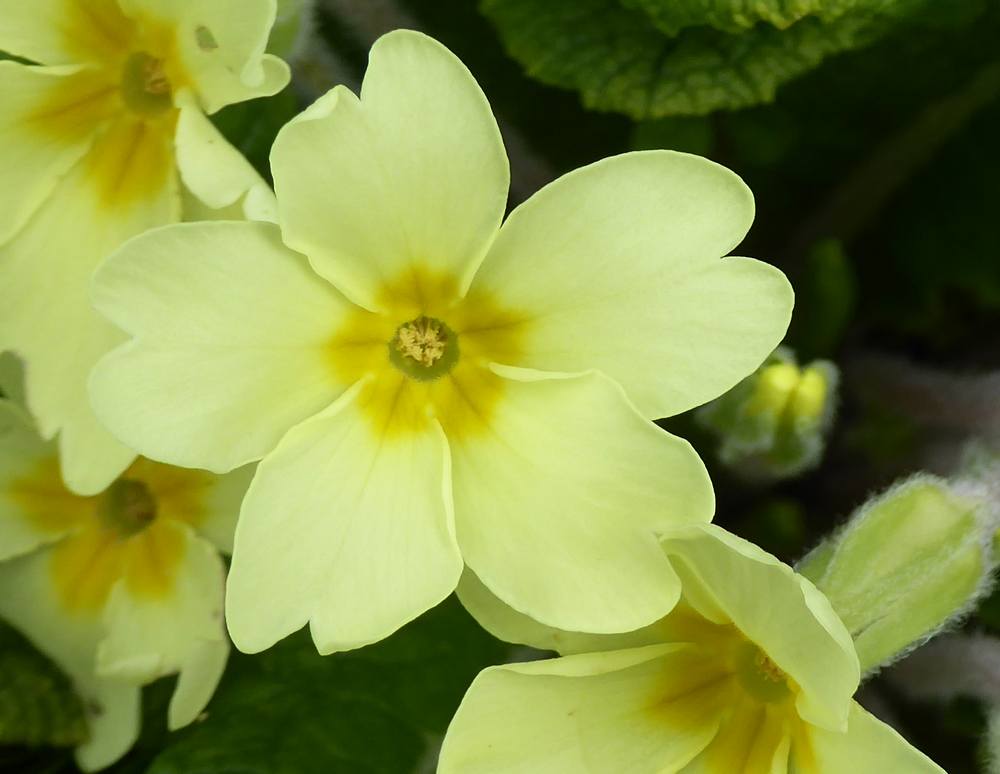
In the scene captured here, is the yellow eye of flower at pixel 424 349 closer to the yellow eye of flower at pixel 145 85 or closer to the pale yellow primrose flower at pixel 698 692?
the pale yellow primrose flower at pixel 698 692

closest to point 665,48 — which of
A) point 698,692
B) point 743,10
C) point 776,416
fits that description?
point 743,10

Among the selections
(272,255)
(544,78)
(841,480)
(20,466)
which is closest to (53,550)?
(20,466)

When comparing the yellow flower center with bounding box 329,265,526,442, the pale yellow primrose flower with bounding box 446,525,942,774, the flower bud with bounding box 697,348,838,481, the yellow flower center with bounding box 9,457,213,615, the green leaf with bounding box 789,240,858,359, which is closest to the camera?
the pale yellow primrose flower with bounding box 446,525,942,774

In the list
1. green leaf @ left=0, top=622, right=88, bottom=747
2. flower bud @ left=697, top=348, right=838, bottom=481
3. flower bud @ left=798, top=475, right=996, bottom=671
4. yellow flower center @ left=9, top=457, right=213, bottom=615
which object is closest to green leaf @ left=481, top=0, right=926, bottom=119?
flower bud @ left=697, top=348, right=838, bottom=481

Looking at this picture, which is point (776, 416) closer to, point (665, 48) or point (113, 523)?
point (665, 48)

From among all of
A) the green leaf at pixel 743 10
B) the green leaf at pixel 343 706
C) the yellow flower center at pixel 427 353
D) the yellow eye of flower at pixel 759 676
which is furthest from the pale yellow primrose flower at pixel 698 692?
the green leaf at pixel 743 10

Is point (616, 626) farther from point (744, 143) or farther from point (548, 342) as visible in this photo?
point (744, 143)

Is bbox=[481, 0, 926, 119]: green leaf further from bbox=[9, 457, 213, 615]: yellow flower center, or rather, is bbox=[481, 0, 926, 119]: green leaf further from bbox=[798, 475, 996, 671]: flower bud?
bbox=[9, 457, 213, 615]: yellow flower center
